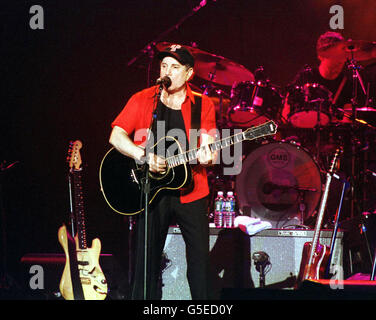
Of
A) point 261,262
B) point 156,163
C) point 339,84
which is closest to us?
point 156,163

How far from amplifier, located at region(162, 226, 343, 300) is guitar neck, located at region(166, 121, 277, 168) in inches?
48.6

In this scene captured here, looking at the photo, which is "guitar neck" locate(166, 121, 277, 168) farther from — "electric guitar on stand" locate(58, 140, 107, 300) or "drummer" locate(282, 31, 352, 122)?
"drummer" locate(282, 31, 352, 122)

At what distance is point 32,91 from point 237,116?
2.70 m

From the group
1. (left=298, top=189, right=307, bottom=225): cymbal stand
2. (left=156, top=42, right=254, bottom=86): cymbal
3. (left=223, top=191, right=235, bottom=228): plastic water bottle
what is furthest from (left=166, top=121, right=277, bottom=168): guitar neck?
(left=298, top=189, right=307, bottom=225): cymbal stand

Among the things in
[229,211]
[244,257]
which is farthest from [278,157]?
[244,257]

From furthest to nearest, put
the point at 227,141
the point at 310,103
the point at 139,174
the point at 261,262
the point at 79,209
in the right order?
the point at 310,103 < the point at 79,209 < the point at 261,262 < the point at 139,174 < the point at 227,141

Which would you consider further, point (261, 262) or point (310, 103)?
point (310, 103)

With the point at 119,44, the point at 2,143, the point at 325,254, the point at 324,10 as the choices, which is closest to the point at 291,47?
the point at 324,10

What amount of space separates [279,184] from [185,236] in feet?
8.80

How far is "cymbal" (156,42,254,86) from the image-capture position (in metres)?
5.61

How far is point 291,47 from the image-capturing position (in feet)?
22.4

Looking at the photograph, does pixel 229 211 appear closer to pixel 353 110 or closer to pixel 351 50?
pixel 353 110

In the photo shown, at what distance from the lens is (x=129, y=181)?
11.9ft

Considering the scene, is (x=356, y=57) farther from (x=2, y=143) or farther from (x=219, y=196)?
(x=2, y=143)
